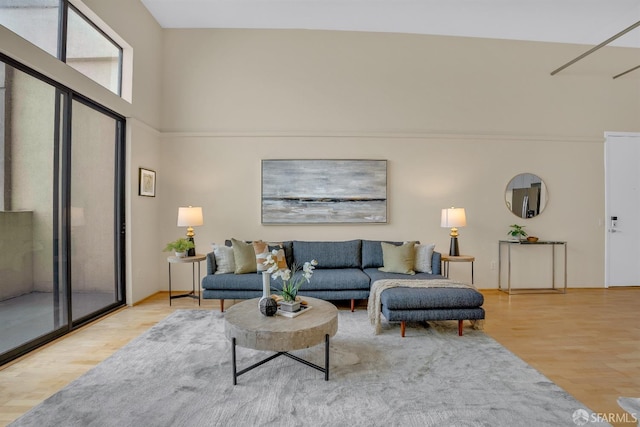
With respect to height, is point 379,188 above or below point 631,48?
below

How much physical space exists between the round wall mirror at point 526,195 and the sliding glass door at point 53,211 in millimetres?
5786

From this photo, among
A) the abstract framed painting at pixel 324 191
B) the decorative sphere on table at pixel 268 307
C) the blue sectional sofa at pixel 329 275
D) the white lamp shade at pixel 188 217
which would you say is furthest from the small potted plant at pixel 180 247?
the decorative sphere on table at pixel 268 307

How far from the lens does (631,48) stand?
17.4ft

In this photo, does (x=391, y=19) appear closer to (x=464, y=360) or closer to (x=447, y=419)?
(x=464, y=360)

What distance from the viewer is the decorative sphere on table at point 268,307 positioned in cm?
247

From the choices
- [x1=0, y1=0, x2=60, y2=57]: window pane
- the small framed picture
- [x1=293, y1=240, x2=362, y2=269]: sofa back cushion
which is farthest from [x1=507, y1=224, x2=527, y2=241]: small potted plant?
[x1=0, y1=0, x2=60, y2=57]: window pane

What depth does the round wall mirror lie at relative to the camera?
16.8 feet

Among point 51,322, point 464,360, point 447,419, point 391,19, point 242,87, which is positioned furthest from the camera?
point 242,87

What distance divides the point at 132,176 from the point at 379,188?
3.49 m

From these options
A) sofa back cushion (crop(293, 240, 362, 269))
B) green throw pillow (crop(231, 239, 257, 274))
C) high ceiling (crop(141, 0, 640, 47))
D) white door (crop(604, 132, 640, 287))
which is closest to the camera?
green throw pillow (crop(231, 239, 257, 274))

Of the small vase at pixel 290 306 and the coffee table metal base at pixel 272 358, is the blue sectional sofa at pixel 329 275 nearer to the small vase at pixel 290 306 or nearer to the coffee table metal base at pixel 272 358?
the small vase at pixel 290 306

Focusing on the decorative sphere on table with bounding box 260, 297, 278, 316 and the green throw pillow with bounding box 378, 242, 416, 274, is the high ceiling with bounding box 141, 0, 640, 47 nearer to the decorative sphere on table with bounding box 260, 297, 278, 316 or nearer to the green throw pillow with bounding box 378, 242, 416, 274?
the green throw pillow with bounding box 378, 242, 416, 274

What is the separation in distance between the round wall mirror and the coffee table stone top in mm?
4062

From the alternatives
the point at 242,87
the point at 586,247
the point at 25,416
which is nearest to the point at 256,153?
the point at 242,87
